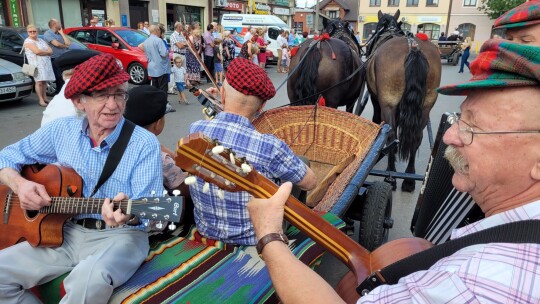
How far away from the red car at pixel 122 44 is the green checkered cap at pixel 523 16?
1054cm

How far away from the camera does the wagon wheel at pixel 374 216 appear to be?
2879 mm

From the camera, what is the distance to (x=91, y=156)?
1.96 metres

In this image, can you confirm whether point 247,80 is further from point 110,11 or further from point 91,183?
point 110,11

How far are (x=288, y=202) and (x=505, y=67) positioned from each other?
0.74 meters

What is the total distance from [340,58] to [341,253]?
4.15m

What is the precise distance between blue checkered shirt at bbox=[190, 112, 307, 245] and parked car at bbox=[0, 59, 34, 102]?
7834mm

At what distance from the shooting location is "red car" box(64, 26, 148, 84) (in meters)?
11.2

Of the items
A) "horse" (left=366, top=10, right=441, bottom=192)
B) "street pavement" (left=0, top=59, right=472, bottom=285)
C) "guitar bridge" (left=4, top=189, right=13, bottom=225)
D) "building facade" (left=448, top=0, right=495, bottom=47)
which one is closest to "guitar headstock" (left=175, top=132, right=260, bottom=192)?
"guitar bridge" (left=4, top=189, right=13, bottom=225)

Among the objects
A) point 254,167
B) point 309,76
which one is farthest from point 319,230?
point 309,76

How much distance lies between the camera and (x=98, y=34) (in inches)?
466

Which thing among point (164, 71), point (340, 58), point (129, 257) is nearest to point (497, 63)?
point (129, 257)

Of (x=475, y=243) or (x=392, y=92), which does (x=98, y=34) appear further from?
(x=475, y=243)

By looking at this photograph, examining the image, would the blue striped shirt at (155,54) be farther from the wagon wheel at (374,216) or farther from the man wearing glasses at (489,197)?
the man wearing glasses at (489,197)

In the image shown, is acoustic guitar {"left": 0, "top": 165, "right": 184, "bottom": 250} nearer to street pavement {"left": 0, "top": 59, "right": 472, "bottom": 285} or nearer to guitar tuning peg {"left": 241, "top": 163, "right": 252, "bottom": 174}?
guitar tuning peg {"left": 241, "top": 163, "right": 252, "bottom": 174}
